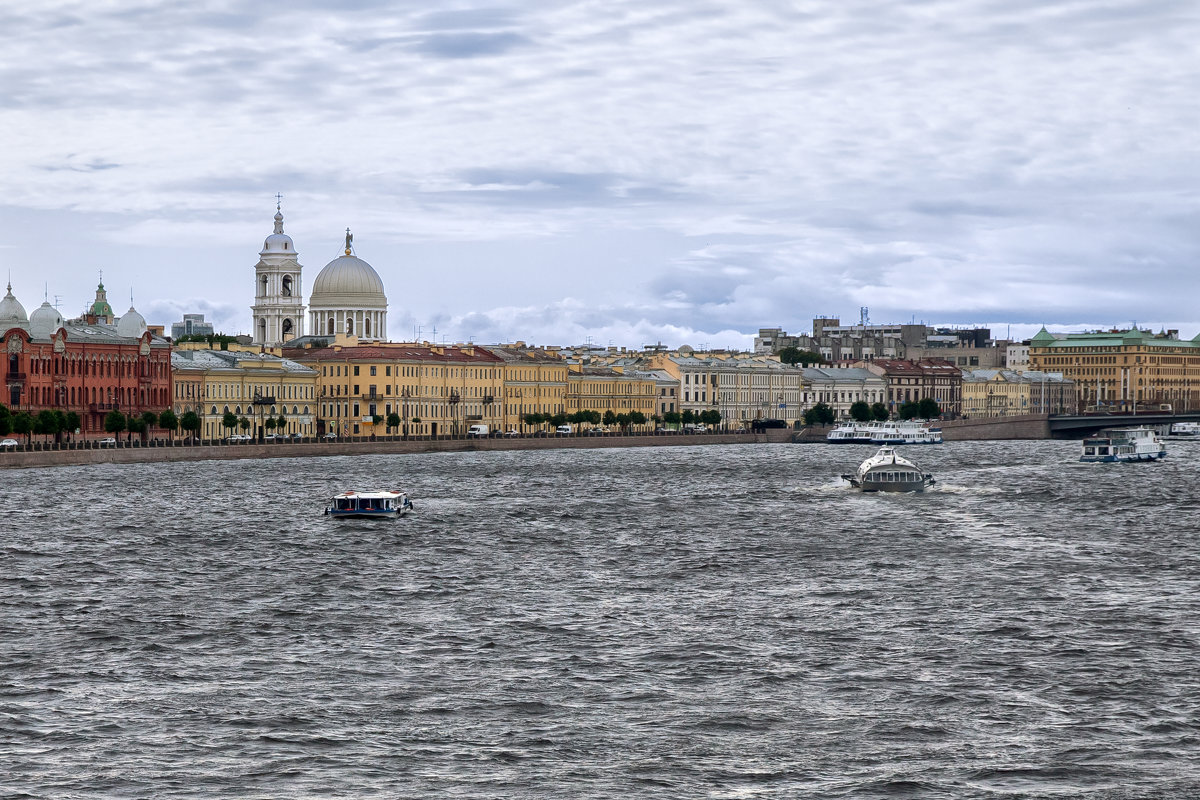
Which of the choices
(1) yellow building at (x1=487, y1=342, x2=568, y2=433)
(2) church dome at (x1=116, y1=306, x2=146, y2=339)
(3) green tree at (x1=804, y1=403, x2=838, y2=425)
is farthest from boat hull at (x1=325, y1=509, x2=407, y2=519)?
(3) green tree at (x1=804, y1=403, x2=838, y2=425)

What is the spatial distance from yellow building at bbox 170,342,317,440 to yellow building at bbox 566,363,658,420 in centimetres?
2361

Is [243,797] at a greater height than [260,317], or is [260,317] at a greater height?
[260,317]

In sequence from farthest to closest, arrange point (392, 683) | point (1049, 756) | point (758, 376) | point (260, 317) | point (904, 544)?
point (758, 376) → point (260, 317) → point (904, 544) → point (392, 683) → point (1049, 756)

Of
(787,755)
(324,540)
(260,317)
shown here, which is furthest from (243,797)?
(260,317)

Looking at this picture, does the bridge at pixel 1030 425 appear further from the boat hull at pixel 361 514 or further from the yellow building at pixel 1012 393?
the boat hull at pixel 361 514

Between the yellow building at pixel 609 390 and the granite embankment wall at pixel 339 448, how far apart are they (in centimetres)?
1069

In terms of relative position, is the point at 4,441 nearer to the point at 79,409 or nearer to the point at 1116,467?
the point at 79,409

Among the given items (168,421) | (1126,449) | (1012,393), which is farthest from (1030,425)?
(168,421)

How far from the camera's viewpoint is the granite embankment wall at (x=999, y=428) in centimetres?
13162

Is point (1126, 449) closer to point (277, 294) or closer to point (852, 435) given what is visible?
point (852, 435)

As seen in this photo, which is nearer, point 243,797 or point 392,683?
point 243,797

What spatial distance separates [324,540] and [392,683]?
1862cm

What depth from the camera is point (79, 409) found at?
83938 millimetres

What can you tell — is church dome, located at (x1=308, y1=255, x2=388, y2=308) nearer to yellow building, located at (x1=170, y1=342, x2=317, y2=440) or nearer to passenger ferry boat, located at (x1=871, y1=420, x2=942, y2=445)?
yellow building, located at (x1=170, y1=342, x2=317, y2=440)
